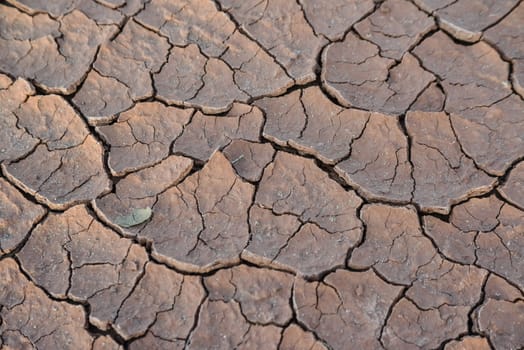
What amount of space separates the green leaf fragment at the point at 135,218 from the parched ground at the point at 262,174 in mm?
10

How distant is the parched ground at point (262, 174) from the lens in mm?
2693

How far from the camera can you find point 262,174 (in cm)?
307

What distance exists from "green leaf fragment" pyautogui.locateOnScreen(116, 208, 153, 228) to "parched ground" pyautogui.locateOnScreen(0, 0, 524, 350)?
1 centimetres

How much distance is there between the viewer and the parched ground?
269 centimetres

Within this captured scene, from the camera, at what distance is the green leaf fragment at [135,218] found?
295 centimetres

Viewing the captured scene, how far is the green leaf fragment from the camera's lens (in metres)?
2.95

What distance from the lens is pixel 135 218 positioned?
2.96 meters

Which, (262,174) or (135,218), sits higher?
(262,174)

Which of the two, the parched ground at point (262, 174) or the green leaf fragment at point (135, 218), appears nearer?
the parched ground at point (262, 174)

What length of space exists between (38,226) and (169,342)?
866mm

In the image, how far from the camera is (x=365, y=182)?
9.87 feet

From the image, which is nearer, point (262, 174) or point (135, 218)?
point (135, 218)

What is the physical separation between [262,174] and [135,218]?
2.10 feet

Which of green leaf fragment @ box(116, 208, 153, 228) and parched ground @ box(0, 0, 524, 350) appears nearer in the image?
parched ground @ box(0, 0, 524, 350)
